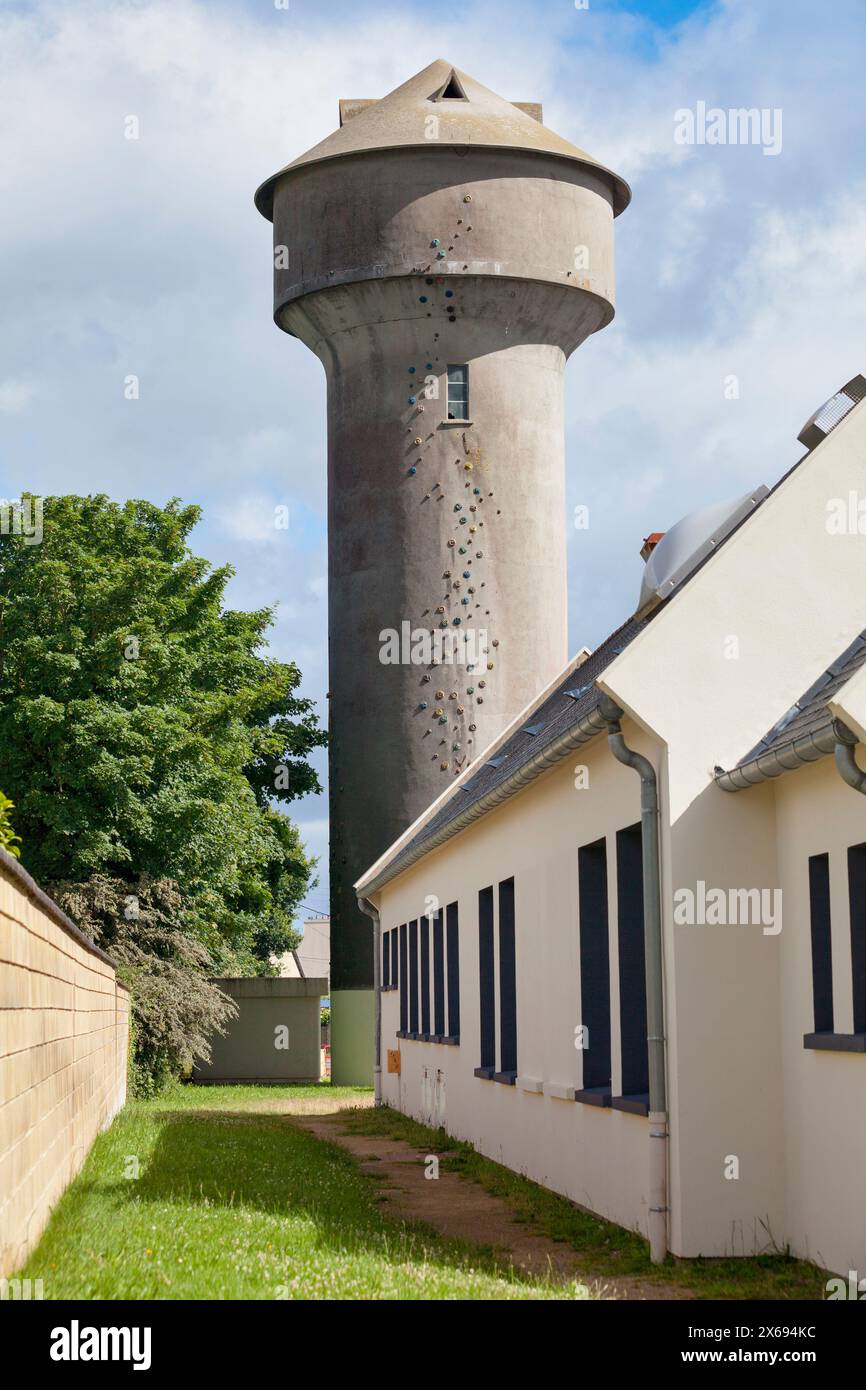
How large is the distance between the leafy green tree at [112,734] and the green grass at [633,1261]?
1716cm

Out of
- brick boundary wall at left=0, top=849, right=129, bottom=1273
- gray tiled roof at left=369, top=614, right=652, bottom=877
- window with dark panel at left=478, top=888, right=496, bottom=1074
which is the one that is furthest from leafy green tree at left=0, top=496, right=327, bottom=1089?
brick boundary wall at left=0, top=849, right=129, bottom=1273

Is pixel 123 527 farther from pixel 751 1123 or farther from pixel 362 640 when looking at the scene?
pixel 751 1123

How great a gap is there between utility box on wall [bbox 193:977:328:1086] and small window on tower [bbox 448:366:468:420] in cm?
1357

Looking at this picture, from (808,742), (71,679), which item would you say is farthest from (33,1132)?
(71,679)

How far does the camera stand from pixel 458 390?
3788 cm

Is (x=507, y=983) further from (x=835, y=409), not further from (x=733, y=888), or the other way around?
(x=835, y=409)

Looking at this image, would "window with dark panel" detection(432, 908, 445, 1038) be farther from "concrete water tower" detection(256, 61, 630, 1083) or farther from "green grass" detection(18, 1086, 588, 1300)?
"concrete water tower" detection(256, 61, 630, 1083)

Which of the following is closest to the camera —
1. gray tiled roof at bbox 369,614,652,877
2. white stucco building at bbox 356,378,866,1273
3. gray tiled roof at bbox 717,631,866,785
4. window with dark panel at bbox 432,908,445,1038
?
gray tiled roof at bbox 717,631,866,785

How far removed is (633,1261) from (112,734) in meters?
22.9

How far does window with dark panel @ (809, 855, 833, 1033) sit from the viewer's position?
35.4ft

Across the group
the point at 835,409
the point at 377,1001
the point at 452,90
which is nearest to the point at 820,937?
the point at 835,409

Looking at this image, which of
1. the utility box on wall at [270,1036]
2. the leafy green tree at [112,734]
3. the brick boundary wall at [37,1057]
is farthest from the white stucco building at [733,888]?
the utility box on wall at [270,1036]

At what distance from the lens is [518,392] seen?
1503 inches

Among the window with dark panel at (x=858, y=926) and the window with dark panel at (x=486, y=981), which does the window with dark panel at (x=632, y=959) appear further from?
the window with dark panel at (x=486, y=981)
